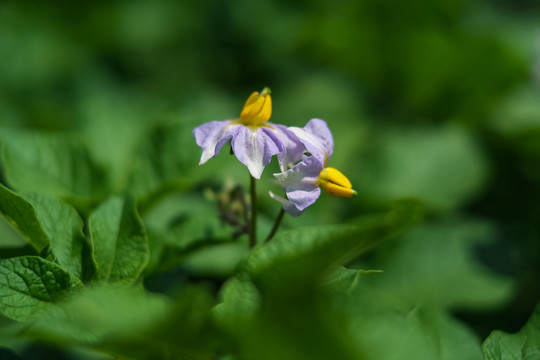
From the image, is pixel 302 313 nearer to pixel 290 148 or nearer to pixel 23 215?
pixel 290 148

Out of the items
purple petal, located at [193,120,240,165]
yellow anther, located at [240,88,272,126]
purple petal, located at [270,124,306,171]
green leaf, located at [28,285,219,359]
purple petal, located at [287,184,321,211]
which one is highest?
yellow anther, located at [240,88,272,126]

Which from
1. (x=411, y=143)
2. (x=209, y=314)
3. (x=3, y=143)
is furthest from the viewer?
(x=411, y=143)

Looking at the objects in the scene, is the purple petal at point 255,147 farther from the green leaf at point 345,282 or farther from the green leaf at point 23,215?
the green leaf at point 23,215

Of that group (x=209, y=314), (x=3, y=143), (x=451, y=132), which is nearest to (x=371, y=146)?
(x=451, y=132)

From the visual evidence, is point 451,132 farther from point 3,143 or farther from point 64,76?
point 64,76

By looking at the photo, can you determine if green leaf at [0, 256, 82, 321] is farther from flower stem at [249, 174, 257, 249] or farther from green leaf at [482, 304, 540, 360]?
green leaf at [482, 304, 540, 360]

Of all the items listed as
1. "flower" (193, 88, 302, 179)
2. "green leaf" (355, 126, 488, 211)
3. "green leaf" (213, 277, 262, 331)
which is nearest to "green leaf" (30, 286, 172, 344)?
"green leaf" (213, 277, 262, 331)
